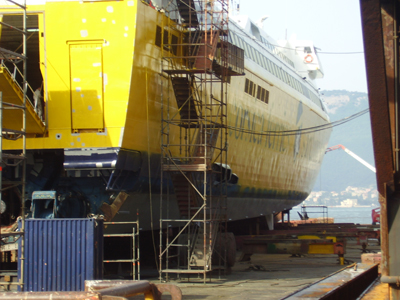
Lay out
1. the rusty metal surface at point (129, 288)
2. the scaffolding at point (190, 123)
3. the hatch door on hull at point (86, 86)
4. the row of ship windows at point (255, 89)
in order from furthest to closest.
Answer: the row of ship windows at point (255, 89) < the scaffolding at point (190, 123) < the hatch door on hull at point (86, 86) < the rusty metal surface at point (129, 288)

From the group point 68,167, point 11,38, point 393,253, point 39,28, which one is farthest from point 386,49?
point 11,38

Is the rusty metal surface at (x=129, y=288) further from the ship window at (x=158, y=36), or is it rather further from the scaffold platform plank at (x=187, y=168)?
the ship window at (x=158, y=36)

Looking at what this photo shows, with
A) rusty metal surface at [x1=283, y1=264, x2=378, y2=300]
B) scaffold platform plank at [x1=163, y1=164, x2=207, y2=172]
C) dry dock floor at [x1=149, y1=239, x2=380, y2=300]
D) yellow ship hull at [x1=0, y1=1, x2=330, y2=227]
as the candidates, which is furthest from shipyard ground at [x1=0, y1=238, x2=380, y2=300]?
yellow ship hull at [x1=0, y1=1, x2=330, y2=227]

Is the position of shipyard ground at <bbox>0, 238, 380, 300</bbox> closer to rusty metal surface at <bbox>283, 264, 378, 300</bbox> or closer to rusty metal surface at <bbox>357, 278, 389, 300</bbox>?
rusty metal surface at <bbox>283, 264, 378, 300</bbox>

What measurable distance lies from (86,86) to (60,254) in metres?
6.17

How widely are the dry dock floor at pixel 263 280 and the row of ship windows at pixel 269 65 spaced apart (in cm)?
1016

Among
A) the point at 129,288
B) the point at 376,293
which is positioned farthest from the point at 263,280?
the point at 129,288

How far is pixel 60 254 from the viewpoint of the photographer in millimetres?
15641

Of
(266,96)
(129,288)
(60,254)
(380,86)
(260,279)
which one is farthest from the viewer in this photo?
(266,96)

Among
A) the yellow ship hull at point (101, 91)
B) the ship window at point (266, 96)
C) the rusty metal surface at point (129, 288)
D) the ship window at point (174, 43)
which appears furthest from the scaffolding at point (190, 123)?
the ship window at point (266, 96)

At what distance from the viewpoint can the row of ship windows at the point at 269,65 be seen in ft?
95.2

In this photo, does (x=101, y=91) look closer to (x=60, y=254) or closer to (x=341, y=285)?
(x=60, y=254)

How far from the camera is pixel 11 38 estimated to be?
21.9m

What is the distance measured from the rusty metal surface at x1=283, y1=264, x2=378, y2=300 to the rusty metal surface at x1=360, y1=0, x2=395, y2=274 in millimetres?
3348
